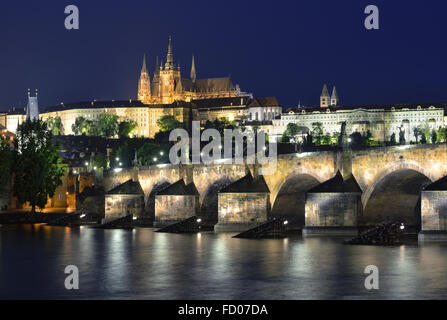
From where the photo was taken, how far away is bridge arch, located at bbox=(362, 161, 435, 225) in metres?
45.2

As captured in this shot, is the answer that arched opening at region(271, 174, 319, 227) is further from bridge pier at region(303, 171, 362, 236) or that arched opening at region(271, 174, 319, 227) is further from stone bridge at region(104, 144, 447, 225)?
bridge pier at region(303, 171, 362, 236)

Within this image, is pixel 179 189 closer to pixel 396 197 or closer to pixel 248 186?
pixel 248 186

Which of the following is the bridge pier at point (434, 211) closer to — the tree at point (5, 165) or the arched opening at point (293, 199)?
the arched opening at point (293, 199)

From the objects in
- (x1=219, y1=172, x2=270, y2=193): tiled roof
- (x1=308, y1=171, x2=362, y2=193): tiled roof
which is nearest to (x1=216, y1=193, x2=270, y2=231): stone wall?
(x1=219, y1=172, x2=270, y2=193): tiled roof

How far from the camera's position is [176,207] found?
5906cm

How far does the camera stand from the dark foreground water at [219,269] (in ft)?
91.7

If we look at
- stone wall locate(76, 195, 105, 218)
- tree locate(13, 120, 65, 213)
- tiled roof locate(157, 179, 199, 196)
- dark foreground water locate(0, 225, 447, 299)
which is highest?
tree locate(13, 120, 65, 213)

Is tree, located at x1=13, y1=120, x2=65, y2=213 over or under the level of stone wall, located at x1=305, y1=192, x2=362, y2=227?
over

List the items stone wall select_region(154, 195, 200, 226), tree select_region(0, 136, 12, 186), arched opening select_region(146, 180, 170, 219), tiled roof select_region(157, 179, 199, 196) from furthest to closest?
tree select_region(0, 136, 12, 186), arched opening select_region(146, 180, 170, 219), tiled roof select_region(157, 179, 199, 196), stone wall select_region(154, 195, 200, 226)

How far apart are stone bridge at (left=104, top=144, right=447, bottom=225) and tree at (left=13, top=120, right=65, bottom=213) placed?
1662 centimetres

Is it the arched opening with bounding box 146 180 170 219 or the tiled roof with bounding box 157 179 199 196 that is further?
the arched opening with bounding box 146 180 170 219

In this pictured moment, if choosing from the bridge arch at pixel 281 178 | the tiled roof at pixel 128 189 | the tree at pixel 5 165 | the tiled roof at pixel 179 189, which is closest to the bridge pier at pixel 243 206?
the bridge arch at pixel 281 178
